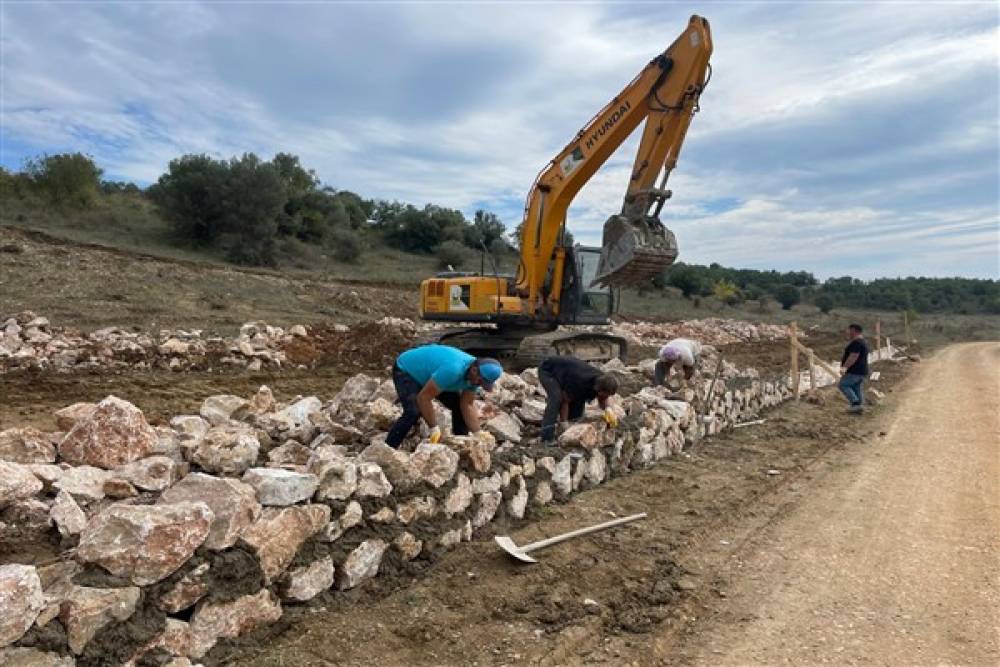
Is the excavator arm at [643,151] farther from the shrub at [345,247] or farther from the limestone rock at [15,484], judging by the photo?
the shrub at [345,247]

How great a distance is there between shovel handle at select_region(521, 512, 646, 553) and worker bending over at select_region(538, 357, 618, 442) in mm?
1283

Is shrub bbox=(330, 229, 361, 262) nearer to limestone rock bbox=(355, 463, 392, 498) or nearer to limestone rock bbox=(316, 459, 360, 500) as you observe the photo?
limestone rock bbox=(355, 463, 392, 498)

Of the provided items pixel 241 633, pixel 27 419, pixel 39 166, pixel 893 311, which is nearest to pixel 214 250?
pixel 39 166

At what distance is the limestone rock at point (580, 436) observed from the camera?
6.12 metres

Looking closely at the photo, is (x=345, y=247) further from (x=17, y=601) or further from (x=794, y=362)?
(x=17, y=601)


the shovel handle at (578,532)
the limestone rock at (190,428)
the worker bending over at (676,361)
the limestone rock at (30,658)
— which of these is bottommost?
the shovel handle at (578,532)

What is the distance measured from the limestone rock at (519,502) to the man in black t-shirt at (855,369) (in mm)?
8592

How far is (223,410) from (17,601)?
366 cm

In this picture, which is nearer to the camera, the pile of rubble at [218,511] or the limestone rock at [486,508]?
the pile of rubble at [218,511]

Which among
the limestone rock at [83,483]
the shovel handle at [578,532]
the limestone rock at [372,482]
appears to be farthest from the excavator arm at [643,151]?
the limestone rock at [83,483]

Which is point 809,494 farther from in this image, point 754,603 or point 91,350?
point 91,350

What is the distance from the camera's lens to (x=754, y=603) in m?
4.15

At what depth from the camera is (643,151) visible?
35.3ft

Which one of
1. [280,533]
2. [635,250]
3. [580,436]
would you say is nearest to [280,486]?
[280,533]
